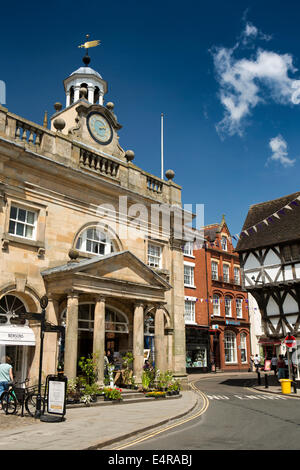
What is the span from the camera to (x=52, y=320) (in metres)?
15.1

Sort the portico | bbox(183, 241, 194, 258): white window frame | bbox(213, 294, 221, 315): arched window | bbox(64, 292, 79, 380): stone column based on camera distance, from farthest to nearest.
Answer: bbox(213, 294, 221, 315): arched window, bbox(183, 241, 194, 258): white window frame, the portico, bbox(64, 292, 79, 380): stone column

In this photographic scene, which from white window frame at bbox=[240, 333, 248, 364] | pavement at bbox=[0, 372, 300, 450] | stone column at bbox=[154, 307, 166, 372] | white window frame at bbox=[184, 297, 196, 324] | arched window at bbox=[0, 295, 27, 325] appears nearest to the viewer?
pavement at bbox=[0, 372, 300, 450]

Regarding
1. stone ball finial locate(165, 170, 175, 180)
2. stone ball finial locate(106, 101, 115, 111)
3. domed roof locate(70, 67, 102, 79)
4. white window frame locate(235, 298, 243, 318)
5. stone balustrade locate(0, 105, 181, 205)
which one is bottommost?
white window frame locate(235, 298, 243, 318)

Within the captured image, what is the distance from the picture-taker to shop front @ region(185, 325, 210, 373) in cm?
3538

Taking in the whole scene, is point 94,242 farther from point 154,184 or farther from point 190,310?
point 190,310

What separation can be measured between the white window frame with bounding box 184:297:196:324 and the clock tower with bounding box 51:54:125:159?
18466 millimetres

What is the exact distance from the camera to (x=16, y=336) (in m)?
13.6

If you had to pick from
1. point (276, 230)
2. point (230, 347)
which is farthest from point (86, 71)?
point (230, 347)

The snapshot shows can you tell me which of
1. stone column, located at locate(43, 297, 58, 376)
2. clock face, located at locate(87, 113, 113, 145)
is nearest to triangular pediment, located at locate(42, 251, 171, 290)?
stone column, located at locate(43, 297, 58, 376)

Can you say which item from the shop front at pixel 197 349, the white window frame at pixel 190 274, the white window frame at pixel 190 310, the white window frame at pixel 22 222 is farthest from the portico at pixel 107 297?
the white window frame at pixel 190 274

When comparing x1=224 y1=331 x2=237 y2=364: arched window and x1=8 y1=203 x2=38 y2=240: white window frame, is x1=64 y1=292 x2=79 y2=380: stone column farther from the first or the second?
x1=224 y1=331 x2=237 y2=364: arched window

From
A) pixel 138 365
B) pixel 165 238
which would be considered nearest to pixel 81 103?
pixel 165 238

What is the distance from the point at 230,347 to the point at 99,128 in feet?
89.8
